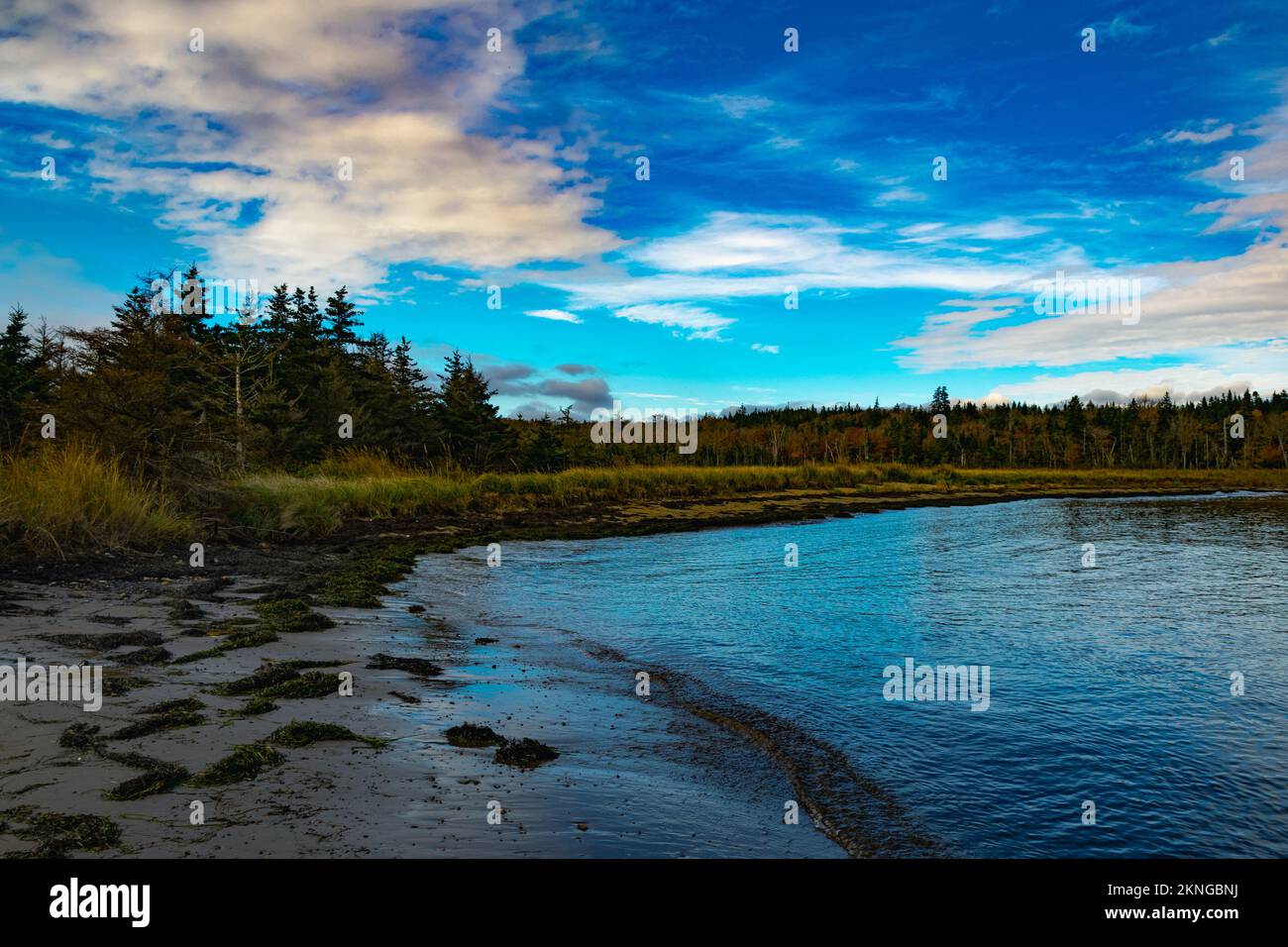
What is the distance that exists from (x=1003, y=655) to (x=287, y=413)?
112ft

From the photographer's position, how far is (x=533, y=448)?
51062 mm

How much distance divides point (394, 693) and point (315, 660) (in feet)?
4.70

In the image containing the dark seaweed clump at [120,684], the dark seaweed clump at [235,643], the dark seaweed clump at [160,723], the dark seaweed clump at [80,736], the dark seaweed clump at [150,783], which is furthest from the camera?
the dark seaweed clump at [235,643]

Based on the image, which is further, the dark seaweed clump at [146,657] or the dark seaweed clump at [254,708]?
the dark seaweed clump at [146,657]

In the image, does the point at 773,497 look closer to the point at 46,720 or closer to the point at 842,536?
the point at 842,536

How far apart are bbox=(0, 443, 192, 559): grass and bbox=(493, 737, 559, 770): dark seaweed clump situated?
10.3 meters

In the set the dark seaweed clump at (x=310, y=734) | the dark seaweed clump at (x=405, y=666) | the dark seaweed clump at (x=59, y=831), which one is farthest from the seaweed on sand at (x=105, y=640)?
the dark seaweed clump at (x=59, y=831)

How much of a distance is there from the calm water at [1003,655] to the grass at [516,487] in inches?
197

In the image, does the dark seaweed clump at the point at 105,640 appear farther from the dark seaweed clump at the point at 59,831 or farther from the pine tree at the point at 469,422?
the pine tree at the point at 469,422

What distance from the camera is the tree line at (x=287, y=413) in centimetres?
1816

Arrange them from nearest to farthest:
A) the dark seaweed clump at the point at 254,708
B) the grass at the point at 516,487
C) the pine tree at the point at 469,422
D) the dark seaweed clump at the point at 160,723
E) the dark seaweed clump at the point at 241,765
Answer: the dark seaweed clump at the point at 241,765 < the dark seaweed clump at the point at 160,723 < the dark seaweed clump at the point at 254,708 < the grass at the point at 516,487 < the pine tree at the point at 469,422
